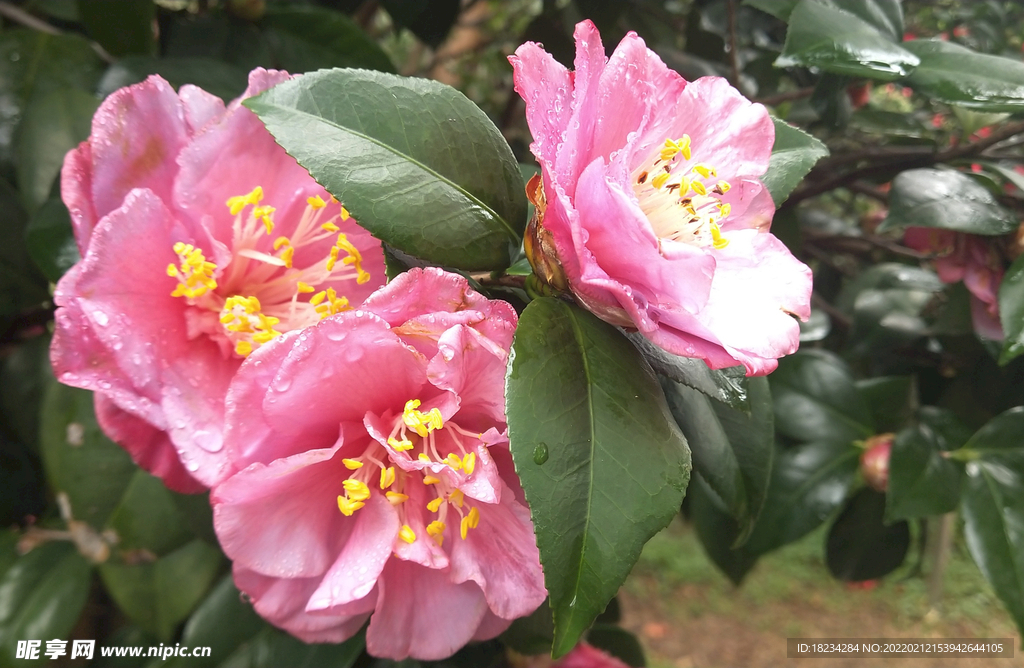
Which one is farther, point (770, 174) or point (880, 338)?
point (880, 338)

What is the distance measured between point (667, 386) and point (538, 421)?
0.61 ft

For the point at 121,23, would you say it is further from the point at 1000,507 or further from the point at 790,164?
the point at 1000,507

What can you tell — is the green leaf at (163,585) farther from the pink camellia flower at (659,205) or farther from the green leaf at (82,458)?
the pink camellia flower at (659,205)

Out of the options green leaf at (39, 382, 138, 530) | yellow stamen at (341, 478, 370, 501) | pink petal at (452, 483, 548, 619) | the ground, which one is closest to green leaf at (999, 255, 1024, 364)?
pink petal at (452, 483, 548, 619)

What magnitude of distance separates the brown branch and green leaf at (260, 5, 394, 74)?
682mm

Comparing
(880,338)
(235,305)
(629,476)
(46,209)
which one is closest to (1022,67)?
(880,338)

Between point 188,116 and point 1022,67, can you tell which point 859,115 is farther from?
point 188,116

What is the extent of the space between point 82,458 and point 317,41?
0.66m

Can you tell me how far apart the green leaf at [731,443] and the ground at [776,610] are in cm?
296

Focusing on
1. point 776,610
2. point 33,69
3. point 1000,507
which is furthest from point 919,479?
point 776,610

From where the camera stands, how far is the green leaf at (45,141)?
765mm

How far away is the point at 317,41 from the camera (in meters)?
0.95

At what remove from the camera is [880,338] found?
1.09m

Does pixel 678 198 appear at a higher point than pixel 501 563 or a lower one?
higher
